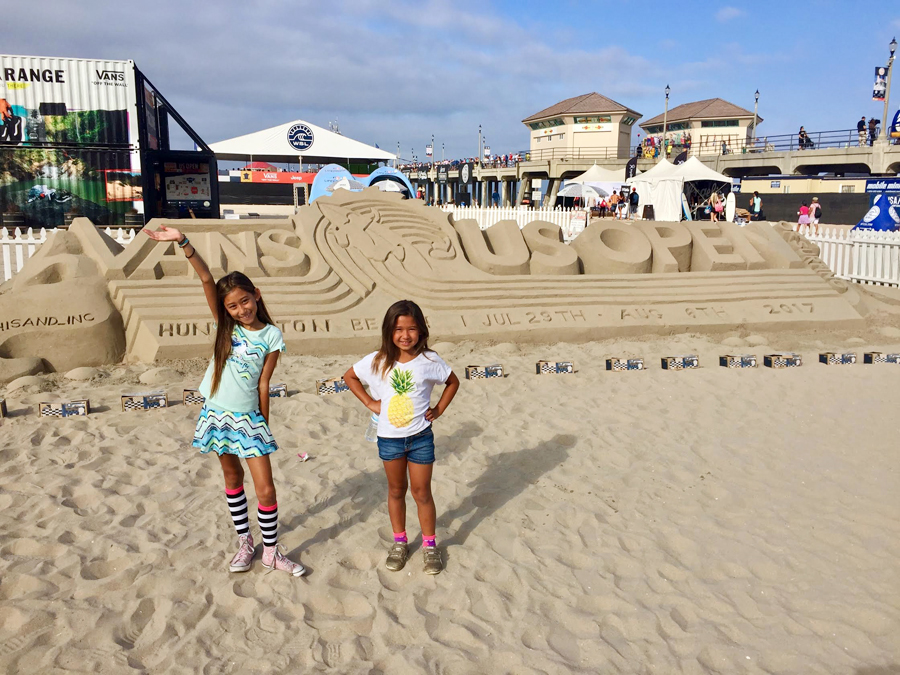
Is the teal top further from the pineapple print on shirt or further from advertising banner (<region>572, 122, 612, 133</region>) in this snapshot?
advertising banner (<region>572, 122, 612, 133</region>)

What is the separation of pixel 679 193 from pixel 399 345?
17939 mm

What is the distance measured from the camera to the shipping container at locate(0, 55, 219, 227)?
526 inches

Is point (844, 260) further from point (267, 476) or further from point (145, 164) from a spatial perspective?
point (145, 164)

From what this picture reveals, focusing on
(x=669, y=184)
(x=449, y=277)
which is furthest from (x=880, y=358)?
(x=669, y=184)

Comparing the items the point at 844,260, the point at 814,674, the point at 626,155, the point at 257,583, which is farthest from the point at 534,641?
the point at 626,155

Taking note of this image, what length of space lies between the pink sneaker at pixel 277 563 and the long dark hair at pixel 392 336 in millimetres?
919

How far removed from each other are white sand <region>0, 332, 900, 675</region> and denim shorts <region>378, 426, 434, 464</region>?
0.53 metres

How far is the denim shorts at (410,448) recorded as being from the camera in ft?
8.95

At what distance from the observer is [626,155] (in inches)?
1623

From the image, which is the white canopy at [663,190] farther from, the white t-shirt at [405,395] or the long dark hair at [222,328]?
the long dark hair at [222,328]

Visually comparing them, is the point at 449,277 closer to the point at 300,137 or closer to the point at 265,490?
Answer: the point at 265,490

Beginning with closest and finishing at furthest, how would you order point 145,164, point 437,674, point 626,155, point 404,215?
point 437,674
point 404,215
point 145,164
point 626,155

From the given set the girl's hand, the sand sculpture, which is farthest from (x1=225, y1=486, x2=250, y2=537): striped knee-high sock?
the sand sculpture

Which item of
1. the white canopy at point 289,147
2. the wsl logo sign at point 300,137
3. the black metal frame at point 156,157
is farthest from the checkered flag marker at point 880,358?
the wsl logo sign at point 300,137
